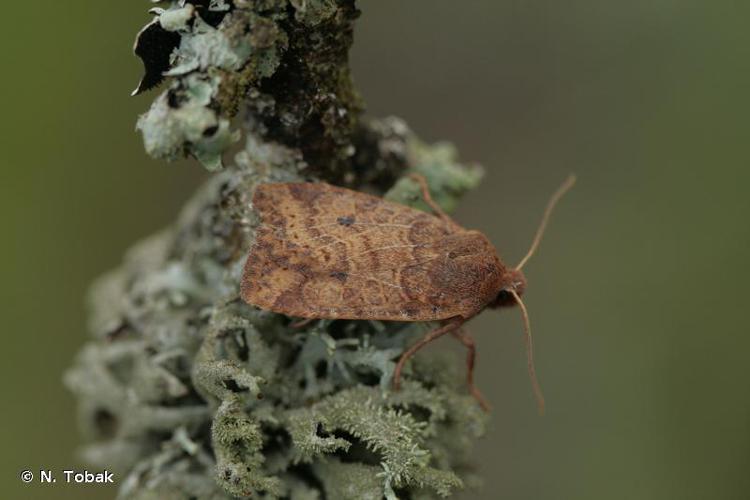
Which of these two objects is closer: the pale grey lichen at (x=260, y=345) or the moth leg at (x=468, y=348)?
the pale grey lichen at (x=260, y=345)

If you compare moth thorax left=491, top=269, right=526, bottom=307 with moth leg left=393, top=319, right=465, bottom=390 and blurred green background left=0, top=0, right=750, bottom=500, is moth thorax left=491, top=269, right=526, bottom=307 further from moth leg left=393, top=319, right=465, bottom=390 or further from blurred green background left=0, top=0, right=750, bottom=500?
blurred green background left=0, top=0, right=750, bottom=500

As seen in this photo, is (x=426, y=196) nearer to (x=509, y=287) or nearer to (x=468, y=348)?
(x=509, y=287)

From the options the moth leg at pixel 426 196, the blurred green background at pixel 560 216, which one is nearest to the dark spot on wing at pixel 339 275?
the moth leg at pixel 426 196

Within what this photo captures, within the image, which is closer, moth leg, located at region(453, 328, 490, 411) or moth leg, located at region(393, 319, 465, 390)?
moth leg, located at region(393, 319, 465, 390)

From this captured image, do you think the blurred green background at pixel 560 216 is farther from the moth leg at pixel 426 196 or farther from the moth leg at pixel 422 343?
the moth leg at pixel 422 343

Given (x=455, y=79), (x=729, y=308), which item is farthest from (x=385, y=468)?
(x=455, y=79)

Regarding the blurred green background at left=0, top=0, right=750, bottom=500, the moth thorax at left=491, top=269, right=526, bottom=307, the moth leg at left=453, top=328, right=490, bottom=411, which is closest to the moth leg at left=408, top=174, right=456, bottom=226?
the moth thorax at left=491, top=269, right=526, bottom=307

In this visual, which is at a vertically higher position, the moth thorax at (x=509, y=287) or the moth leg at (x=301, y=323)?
the moth thorax at (x=509, y=287)
